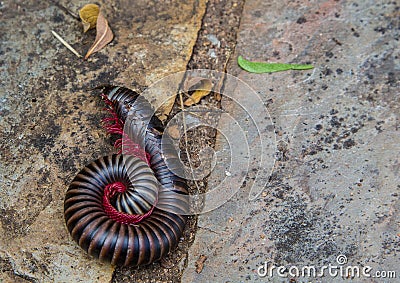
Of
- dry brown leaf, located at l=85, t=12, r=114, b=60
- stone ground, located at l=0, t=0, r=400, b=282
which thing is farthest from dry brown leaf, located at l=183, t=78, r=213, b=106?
dry brown leaf, located at l=85, t=12, r=114, b=60

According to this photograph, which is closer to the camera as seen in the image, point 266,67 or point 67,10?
point 266,67

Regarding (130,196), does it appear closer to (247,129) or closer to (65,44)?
(247,129)

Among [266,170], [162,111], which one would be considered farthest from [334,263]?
[162,111]

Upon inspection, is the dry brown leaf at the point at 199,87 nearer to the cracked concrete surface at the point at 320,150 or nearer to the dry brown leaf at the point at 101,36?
the cracked concrete surface at the point at 320,150

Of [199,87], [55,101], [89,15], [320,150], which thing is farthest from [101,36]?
[320,150]

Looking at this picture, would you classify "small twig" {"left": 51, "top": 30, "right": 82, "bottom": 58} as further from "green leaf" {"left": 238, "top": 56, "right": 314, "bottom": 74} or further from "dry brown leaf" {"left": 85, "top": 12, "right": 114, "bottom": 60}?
"green leaf" {"left": 238, "top": 56, "right": 314, "bottom": 74}

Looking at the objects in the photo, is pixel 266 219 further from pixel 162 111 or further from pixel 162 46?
pixel 162 46

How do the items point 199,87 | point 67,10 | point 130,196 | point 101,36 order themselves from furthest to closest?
point 67,10 < point 101,36 < point 199,87 < point 130,196
